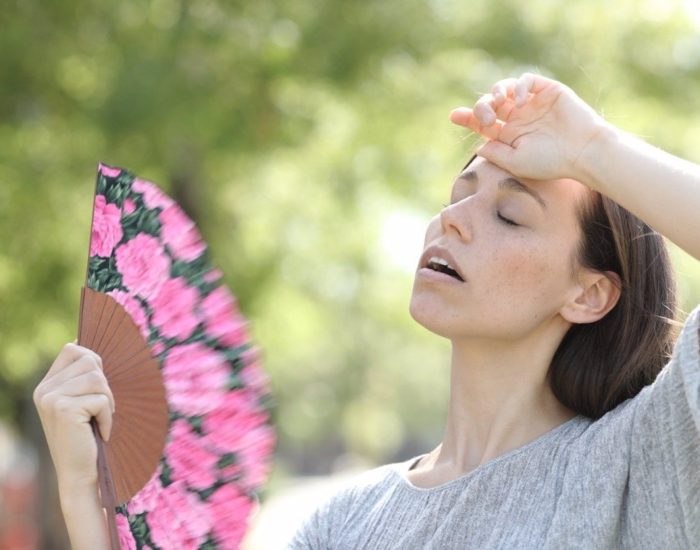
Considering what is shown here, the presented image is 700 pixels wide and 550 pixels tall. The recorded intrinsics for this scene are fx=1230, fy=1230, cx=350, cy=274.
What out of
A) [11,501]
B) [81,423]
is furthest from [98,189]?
[11,501]

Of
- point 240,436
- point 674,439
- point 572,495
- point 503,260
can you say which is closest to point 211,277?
point 240,436

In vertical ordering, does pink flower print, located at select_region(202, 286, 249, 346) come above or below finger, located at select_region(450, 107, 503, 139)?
below

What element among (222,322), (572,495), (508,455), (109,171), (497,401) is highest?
(109,171)

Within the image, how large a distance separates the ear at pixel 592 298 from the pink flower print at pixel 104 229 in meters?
0.90

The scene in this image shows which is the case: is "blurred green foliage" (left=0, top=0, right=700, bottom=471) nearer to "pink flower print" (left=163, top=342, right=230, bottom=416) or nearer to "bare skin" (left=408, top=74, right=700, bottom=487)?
"bare skin" (left=408, top=74, right=700, bottom=487)

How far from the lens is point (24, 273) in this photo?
837 centimetres

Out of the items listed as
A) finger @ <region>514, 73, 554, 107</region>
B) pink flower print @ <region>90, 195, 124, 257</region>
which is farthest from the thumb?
pink flower print @ <region>90, 195, 124, 257</region>

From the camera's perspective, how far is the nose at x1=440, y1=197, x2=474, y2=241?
95.7 inches

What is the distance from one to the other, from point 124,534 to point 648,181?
1094 mm

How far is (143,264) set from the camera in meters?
2.31

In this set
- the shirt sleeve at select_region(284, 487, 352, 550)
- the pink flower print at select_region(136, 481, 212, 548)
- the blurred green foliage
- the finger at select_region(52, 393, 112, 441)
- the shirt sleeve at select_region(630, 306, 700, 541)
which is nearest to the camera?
the shirt sleeve at select_region(630, 306, 700, 541)

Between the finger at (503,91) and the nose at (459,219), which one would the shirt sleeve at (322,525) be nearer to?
the nose at (459,219)

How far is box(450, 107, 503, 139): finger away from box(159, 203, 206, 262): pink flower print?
599 millimetres

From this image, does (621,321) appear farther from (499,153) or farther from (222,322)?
(222,322)
